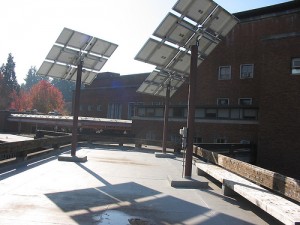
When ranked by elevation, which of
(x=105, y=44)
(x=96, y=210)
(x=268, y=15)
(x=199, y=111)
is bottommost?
(x=96, y=210)

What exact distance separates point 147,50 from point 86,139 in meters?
15.9

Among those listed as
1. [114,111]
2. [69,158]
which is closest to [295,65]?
[69,158]

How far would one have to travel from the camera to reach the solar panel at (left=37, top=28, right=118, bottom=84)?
620 inches

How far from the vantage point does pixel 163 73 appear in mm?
18984

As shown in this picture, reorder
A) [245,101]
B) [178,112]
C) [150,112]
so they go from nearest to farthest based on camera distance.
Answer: [178,112], [245,101], [150,112]

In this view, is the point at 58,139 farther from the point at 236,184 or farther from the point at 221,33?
the point at 236,184

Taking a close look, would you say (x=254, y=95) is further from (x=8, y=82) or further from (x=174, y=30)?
(x=8, y=82)

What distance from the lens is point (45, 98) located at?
273ft

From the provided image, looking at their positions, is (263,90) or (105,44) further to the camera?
(263,90)

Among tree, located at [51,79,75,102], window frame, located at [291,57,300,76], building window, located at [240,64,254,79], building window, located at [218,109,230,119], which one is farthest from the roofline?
tree, located at [51,79,75,102]

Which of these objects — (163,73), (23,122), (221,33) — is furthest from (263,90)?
(23,122)

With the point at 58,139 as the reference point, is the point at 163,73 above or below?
above

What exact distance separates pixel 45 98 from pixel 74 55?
70.1m

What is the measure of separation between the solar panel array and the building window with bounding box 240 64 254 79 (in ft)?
67.4
